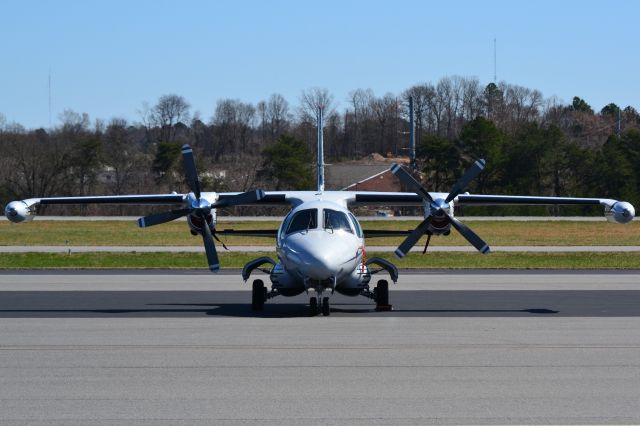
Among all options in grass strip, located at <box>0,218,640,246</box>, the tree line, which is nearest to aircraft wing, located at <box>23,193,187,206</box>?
grass strip, located at <box>0,218,640,246</box>

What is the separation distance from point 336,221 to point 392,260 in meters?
17.3

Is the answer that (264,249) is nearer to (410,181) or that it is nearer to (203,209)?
(203,209)

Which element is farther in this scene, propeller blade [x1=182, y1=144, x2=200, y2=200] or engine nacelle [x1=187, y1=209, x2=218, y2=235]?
engine nacelle [x1=187, y1=209, x2=218, y2=235]

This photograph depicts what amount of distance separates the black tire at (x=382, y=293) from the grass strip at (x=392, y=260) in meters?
14.2

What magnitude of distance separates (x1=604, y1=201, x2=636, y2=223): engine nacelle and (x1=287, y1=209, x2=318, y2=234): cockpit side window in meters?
7.32

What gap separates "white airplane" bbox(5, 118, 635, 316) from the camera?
1961 centimetres

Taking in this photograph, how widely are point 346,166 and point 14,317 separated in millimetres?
78395

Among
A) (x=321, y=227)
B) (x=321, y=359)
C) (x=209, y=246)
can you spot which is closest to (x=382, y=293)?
(x=321, y=227)

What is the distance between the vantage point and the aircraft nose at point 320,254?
1902 cm

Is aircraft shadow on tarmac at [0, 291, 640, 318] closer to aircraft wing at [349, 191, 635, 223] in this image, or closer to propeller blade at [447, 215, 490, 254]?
propeller blade at [447, 215, 490, 254]

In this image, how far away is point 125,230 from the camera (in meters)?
59.0

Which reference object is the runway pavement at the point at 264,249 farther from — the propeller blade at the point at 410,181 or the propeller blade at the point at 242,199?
the propeller blade at the point at 242,199

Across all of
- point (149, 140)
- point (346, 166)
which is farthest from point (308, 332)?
point (149, 140)

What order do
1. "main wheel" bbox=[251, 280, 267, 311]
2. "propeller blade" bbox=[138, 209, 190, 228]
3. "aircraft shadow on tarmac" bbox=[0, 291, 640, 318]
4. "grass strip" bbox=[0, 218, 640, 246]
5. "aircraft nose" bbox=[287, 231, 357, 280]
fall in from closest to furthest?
"aircraft nose" bbox=[287, 231, 357, 280]
"aircraft shadow on tarmac" bbox=[0, 291, 640, 318]
"main wheel" bbox=[251, 280, 267, 311]
"propeller blade" bbox=[138, 209, 190, 228]
"grass strip" bbox=[0, 218, 640, 246]
